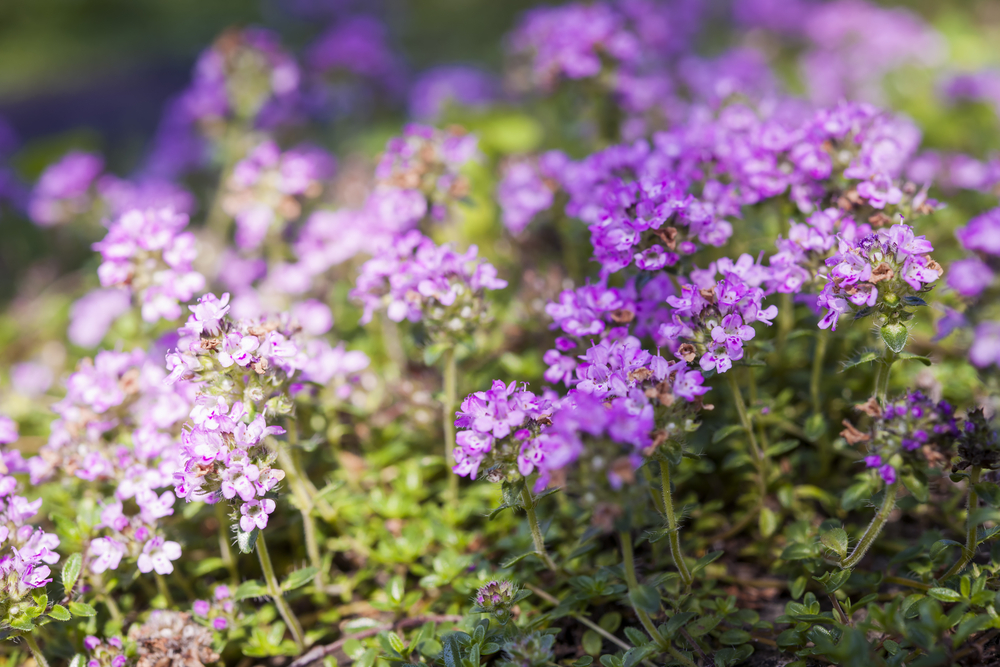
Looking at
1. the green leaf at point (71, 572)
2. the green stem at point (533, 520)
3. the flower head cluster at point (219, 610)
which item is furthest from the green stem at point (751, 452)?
the green leaf at point (71, 572)

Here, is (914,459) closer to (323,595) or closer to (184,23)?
(323,595)

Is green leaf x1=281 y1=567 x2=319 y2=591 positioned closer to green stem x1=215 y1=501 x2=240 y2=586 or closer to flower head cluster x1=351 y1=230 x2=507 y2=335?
green stem x1=215 y1=501 x2=240 y2=586

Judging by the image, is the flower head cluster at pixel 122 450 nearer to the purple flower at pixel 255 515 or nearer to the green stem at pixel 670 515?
the purple flower at pixel 255 515

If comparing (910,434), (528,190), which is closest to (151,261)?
(528,190)

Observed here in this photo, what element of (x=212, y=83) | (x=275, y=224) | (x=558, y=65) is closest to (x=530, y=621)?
(x=275, y=224)

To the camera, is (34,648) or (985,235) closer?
(34,648)

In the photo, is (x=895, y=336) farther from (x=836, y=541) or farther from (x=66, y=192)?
(x=66, y=192)
